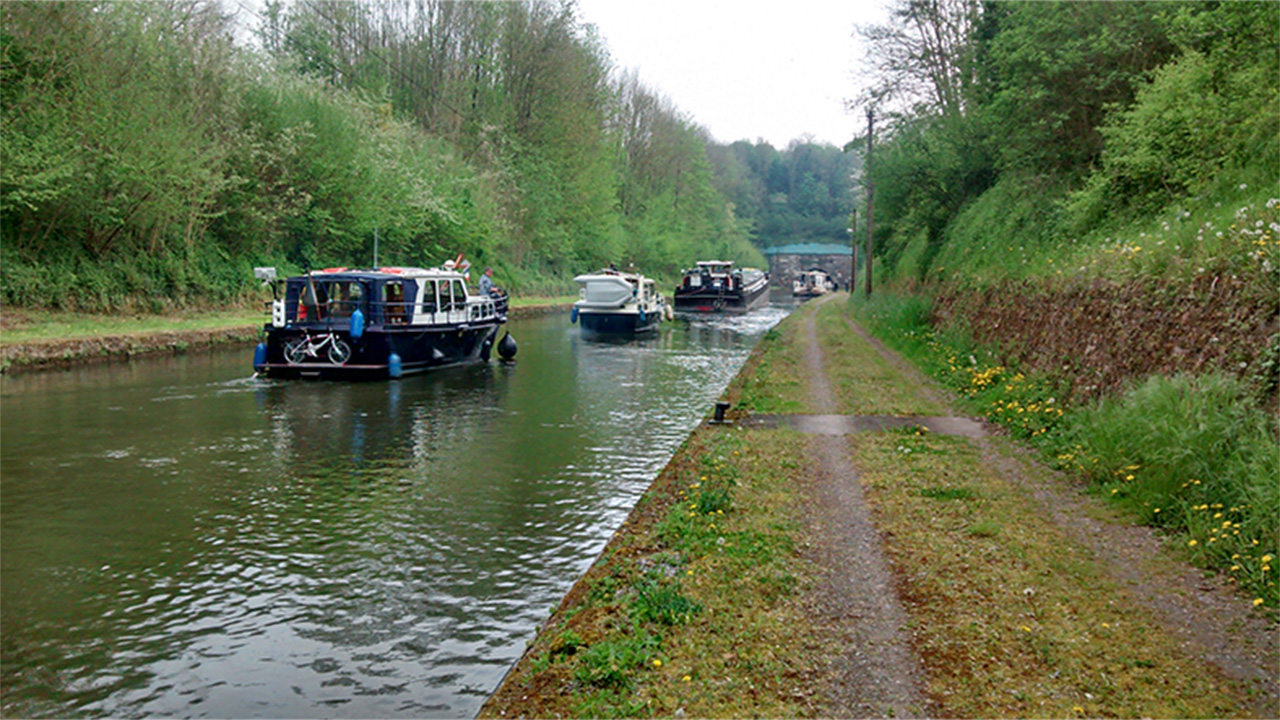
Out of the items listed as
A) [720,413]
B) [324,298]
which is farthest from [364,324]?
[720,413]

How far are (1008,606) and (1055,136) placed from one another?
16.3m

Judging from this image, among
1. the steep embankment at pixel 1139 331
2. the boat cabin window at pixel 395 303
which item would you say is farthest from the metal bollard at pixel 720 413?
the boat cabin window at pixel 395 303

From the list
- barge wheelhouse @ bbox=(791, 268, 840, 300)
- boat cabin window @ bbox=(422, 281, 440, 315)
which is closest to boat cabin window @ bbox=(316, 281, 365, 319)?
boat cabin window @ bbox=(422, 281, 440, 315)

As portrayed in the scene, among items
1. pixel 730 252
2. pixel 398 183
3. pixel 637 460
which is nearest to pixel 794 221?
pixel 730 252

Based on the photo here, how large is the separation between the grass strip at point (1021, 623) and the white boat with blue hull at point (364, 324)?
14.7 m

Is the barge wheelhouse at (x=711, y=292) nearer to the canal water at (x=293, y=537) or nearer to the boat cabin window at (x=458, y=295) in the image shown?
the boat cabin window at (x=458, y=295)

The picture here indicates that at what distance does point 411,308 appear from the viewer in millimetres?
22422

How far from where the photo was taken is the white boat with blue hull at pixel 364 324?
20.9 meters

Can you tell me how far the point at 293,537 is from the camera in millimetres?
8984

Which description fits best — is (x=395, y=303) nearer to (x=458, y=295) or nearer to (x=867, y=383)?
(x=458, y=295)

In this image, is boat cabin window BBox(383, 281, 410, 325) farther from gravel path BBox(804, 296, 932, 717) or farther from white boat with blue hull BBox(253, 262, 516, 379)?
gravel path BBox(804, 296, 932, 717)

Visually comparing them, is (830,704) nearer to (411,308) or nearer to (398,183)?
(411,308)

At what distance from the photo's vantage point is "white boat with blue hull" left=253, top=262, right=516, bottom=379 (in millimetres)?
20938

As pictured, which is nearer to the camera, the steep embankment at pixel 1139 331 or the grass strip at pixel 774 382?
the steep embankment at pixel 1139 331
